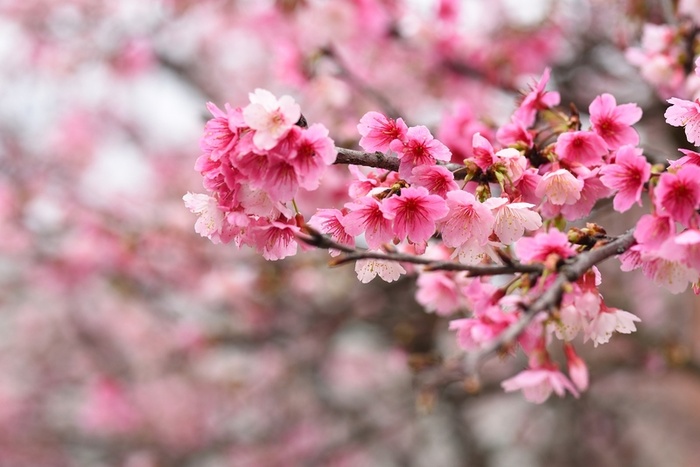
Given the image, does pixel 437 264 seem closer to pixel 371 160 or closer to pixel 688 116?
pixel 371 160

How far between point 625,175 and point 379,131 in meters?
0.41

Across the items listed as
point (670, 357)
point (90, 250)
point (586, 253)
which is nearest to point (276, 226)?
point (586, 253)

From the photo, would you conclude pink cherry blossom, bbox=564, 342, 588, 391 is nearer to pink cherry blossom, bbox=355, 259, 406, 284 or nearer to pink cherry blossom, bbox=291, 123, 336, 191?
pink cherry blossom, bbox=355, 259, 406, 284

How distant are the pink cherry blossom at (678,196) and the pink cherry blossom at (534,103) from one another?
1.35 feet

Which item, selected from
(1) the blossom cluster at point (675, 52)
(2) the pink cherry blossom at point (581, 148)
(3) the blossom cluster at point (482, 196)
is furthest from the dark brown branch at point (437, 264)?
(1) the blossom cluster at point (675, 52)

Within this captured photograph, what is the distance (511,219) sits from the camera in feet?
3.52

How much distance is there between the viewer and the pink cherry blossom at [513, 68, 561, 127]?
1316 mm

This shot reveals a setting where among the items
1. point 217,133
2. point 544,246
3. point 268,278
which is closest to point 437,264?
point 544,246

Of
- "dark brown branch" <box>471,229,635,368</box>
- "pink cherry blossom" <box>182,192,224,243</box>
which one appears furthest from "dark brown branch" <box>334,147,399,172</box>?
"dark brown branch" <box>471,229,635,368</box>

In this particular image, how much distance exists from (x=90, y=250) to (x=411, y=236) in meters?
4.28

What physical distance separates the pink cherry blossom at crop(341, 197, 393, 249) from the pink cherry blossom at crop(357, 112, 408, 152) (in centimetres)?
10

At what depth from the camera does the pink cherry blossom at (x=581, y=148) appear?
1.14 m

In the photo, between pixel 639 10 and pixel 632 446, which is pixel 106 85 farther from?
pixel 632 446

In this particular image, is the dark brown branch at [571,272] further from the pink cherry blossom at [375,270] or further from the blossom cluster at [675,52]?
the blossom cluster at [675,52]
